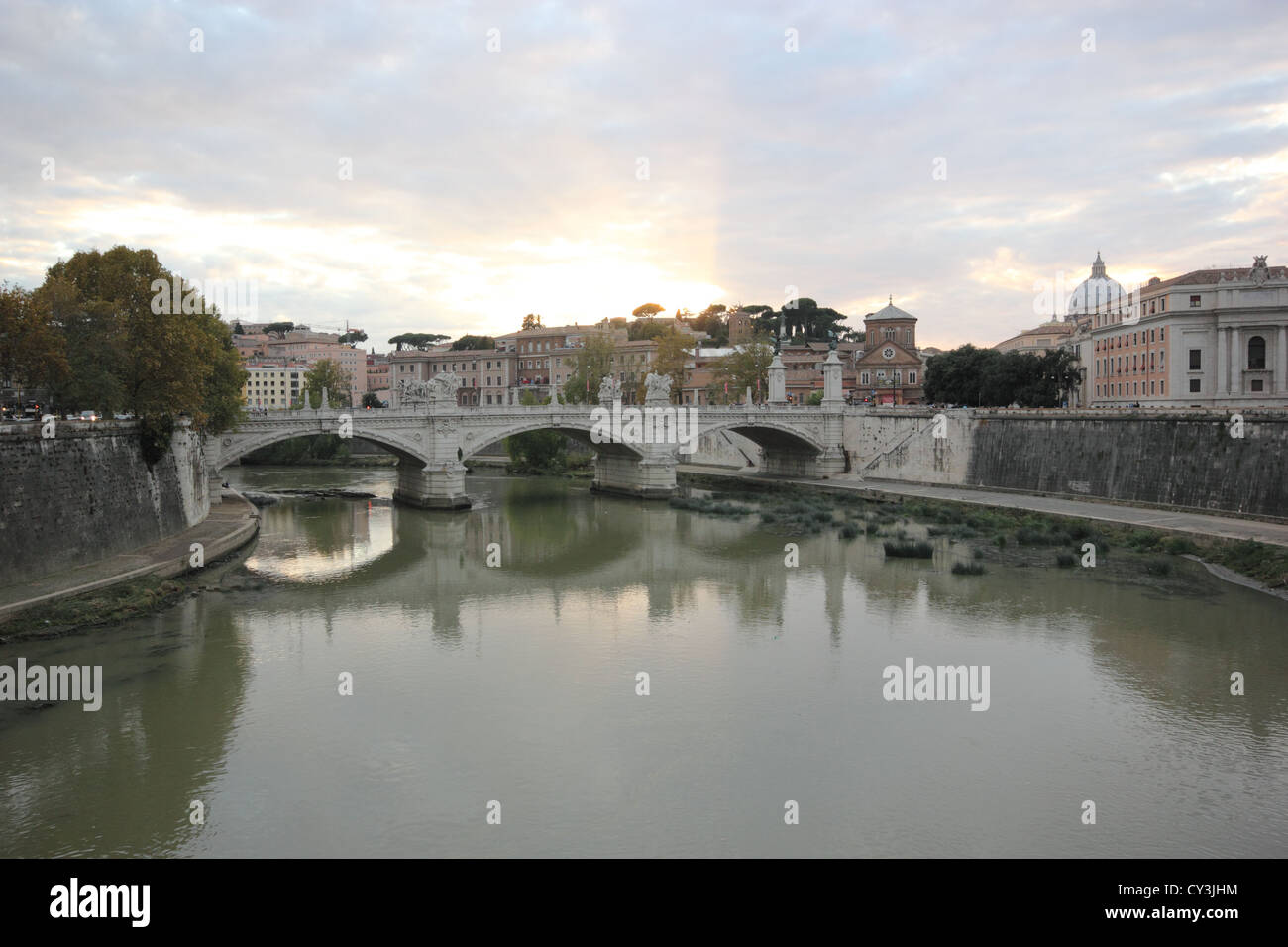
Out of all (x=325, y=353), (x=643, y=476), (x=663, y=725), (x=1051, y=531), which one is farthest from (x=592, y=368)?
(x=325, y=353)

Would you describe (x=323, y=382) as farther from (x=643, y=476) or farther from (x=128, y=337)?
(x=128, y=337)

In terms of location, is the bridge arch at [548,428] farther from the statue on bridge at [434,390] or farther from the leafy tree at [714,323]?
the leafy tree at [714,323]

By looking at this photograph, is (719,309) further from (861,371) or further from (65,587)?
(65,587)

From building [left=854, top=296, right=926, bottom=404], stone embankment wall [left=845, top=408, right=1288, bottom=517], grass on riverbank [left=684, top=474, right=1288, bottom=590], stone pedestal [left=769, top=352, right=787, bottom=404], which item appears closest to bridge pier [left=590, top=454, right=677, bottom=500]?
grass on riverbank [left=684, top=474, right=1288, bottom=590]

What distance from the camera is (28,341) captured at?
55.7ft

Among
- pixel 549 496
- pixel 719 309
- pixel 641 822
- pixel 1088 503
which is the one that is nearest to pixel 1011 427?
pixel 1088 503

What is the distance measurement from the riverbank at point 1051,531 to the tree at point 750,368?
1584 cm

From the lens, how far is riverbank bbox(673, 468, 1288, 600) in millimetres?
19328

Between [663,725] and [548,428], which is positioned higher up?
[548,428]

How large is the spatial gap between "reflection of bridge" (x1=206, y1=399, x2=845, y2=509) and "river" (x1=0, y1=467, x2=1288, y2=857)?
9.83 m

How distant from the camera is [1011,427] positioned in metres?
32.5

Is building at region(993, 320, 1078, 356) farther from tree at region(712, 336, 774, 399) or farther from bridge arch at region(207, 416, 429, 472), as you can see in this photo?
bridge arch at region(207, 416, 429, 472)

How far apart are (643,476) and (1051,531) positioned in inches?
635

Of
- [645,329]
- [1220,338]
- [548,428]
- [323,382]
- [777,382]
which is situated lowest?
[548,428]
